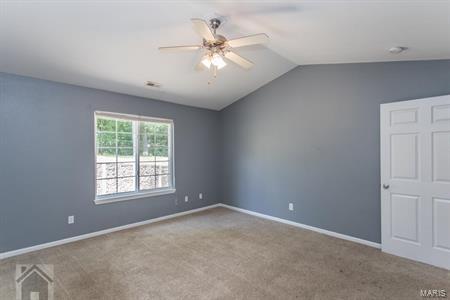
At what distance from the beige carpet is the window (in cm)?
89

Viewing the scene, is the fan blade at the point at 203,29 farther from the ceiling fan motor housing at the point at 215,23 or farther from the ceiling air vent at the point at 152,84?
the ceiling air vent at the point at 152,84

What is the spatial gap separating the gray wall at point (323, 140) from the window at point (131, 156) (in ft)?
5.73

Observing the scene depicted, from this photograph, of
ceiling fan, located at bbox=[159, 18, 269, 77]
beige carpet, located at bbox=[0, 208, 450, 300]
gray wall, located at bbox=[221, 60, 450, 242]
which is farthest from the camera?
gray wall, located at bbox=[221, 60, 450, 242]

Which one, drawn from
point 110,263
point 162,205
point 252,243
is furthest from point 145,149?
point 252,243

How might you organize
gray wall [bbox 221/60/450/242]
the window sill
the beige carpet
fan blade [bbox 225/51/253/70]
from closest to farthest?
the beige carpet → fan blade [bbox 225/51/253/70] → gray wall [bbox 221/60/450/242] → the window sill

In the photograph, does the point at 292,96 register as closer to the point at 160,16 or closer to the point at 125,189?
the point at 160,16

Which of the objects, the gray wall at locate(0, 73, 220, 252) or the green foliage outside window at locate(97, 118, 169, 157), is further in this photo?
the green foliage outside window at locate(97, 118, 169, 157)

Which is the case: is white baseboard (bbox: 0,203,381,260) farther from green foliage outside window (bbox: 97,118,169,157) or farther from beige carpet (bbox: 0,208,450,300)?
green foliage outside window (bbox: 97,118,169,157)

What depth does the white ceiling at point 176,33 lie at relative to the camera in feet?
6.76

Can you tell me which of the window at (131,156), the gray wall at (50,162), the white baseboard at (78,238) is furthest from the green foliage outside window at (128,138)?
the white baseboard at (78,238)

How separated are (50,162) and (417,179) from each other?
523cm

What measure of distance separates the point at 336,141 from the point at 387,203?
1184 mm

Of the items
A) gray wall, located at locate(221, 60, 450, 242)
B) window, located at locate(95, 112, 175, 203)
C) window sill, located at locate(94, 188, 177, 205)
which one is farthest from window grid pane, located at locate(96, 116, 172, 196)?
gray wall, located at locate(221, 60, 450, 242)

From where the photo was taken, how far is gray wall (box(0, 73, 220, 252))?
312 cm
